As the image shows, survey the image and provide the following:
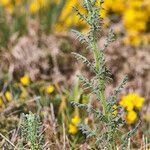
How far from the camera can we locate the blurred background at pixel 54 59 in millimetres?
3250

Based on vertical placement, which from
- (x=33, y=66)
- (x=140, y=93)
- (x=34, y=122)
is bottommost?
(x=140, y=93)

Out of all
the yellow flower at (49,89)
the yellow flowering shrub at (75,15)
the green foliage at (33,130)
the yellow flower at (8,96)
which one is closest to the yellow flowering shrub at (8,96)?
the yellow flower at (8,96)

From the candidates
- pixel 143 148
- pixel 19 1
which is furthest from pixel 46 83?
pixel 19 1

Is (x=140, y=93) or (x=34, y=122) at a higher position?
(x=34, y=122)

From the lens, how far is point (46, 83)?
3826 mm

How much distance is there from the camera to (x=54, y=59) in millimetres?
4207

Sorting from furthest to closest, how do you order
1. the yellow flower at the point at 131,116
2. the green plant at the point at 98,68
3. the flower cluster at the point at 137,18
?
the flower cluster at the point at 137,18, the yellow flower at the point at 131,116, the green plant at the point at 98,68

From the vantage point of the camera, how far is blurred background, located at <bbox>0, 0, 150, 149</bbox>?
10.7ft

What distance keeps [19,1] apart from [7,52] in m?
1.12

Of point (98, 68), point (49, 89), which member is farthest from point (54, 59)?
point (98, 68)

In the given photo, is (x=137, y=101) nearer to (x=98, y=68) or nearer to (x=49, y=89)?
(x=49, y=89)

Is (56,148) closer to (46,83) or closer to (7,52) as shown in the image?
(46,83)

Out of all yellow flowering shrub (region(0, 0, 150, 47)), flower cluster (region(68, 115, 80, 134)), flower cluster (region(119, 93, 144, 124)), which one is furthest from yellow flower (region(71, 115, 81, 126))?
yellow flowering shrub (region(0, 0, 150, 47))

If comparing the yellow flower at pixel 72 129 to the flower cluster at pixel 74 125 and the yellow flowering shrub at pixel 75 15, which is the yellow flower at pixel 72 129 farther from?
the yellow flowering shrub at pixel 75 15
